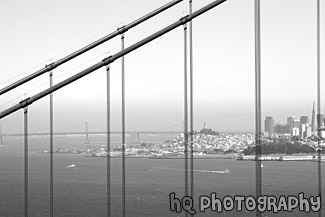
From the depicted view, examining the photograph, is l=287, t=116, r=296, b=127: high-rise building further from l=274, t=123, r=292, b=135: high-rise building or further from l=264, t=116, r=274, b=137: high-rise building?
l=264, t=116, r=274, b=137: high-rise building

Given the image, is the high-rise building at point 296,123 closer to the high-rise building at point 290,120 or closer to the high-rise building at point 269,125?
the high-rise building at point 290,120

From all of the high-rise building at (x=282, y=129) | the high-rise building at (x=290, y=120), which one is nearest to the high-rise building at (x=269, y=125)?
the high-rise building at (x=282, y=129)

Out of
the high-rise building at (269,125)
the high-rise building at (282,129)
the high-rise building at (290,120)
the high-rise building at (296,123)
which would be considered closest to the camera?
the high-rise building at (282,129)

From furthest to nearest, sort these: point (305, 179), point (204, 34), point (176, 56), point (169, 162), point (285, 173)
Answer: point (169, 162) → point (285, 173) → point (305, 179) → point (176, 56) → point (204, 34)

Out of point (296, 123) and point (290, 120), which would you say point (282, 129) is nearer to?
point (296, 123)

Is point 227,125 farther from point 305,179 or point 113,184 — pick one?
point 113,184

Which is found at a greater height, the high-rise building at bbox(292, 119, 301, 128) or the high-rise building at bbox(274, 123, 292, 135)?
the high-rise building at bbox(292, 119, 301, 128)

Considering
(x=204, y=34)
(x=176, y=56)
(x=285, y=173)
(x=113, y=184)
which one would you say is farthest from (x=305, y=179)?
(x=204, y=34)

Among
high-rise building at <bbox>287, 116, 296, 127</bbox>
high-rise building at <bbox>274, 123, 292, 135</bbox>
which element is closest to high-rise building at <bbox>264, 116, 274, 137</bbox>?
high-rise building at <bbox>274, 123, 292, 135</bbox>

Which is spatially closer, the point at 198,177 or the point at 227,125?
the point at 227,125

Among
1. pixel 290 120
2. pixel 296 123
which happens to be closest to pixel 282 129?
pixel 296 123

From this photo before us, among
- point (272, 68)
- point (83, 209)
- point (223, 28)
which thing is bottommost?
point (83, 209)
